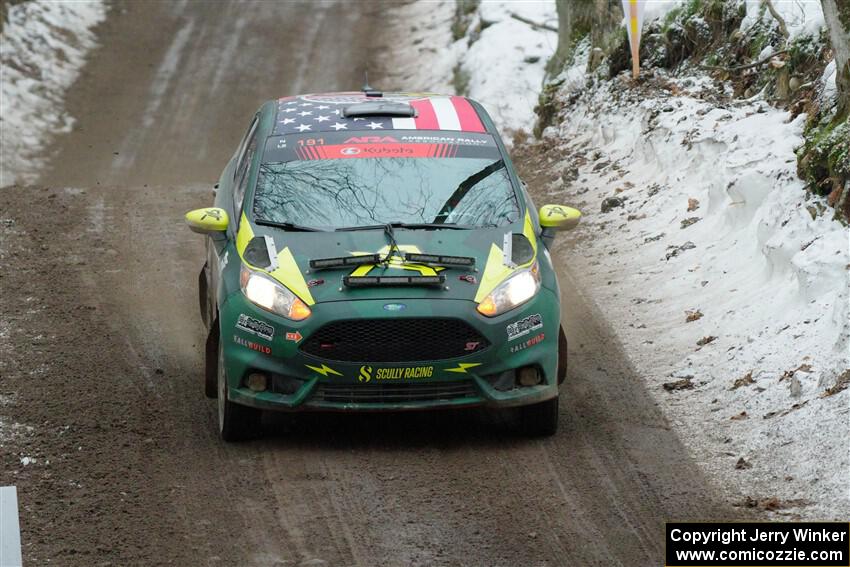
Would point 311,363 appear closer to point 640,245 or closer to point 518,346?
point 518,346

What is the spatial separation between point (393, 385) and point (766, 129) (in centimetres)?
564

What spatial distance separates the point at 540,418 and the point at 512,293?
84 centimetres

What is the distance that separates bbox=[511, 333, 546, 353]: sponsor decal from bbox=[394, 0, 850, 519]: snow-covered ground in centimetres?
114

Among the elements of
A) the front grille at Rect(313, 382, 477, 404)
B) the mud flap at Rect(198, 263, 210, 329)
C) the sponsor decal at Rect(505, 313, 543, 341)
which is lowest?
the mud flap at Rect(198, 263, 210, 329)

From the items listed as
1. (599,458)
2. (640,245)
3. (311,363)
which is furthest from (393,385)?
(640,245)

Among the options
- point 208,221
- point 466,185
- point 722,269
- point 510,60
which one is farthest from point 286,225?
point 510,60

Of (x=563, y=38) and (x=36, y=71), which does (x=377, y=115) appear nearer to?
(x=563, y=38)

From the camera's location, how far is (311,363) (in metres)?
7.77

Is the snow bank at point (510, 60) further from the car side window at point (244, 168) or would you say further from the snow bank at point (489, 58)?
the car side window at point (244, 168)

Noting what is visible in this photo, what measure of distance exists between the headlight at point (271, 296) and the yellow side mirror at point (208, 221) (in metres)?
0.64

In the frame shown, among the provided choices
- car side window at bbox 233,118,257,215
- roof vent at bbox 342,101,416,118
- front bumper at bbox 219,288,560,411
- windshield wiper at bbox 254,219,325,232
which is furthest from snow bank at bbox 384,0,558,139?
front bumper at bbox 219,288,560,411

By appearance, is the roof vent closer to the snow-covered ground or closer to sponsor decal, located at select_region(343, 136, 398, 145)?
sponsor decal, located at select_region(343, 136, 398, 145)

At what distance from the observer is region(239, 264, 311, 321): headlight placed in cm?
780

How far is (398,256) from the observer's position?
8102 millimetres
